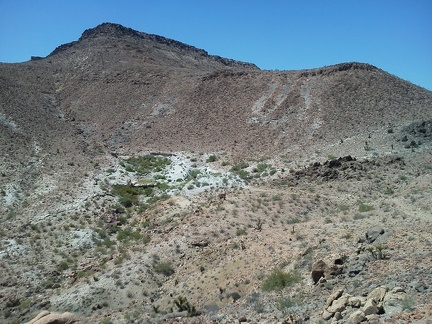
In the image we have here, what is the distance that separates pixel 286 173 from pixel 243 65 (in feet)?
282

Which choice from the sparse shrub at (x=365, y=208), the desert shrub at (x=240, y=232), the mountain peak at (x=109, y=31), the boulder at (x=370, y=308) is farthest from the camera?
the mountain peak at (x=109, y=31)

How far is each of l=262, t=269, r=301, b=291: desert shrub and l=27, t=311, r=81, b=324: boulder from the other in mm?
7482

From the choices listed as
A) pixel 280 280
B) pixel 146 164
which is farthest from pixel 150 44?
pixel 280 280

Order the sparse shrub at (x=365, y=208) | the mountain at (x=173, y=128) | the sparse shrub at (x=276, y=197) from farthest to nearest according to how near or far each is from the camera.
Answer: the mountain at (x=173, y=128) → the sparse shrub at (x=276, y=197) → the sparse shrub at (x=365, y=208)

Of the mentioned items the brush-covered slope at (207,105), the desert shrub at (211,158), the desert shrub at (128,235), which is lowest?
the desert shrub at (128,235)

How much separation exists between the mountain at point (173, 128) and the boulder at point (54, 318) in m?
0.74

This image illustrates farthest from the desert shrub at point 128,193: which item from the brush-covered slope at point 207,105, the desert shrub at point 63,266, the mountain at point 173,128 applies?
the brush-covered slope at point 207,105

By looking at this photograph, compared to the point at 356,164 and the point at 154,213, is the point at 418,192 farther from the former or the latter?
the point at 154,213

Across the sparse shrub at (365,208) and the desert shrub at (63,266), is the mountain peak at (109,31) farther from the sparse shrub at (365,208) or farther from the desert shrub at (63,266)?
the sparse shrub at (365,208)

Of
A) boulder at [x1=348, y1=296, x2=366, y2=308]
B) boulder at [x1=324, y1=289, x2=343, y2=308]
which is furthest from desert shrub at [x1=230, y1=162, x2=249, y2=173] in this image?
boulder at [x1=348, y1=296, x2=366, y2=308]

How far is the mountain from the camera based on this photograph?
28.2 m

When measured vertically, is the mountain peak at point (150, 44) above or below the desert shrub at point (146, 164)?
above

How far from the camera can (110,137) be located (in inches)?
1941

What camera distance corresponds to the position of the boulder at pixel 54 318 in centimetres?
1498
